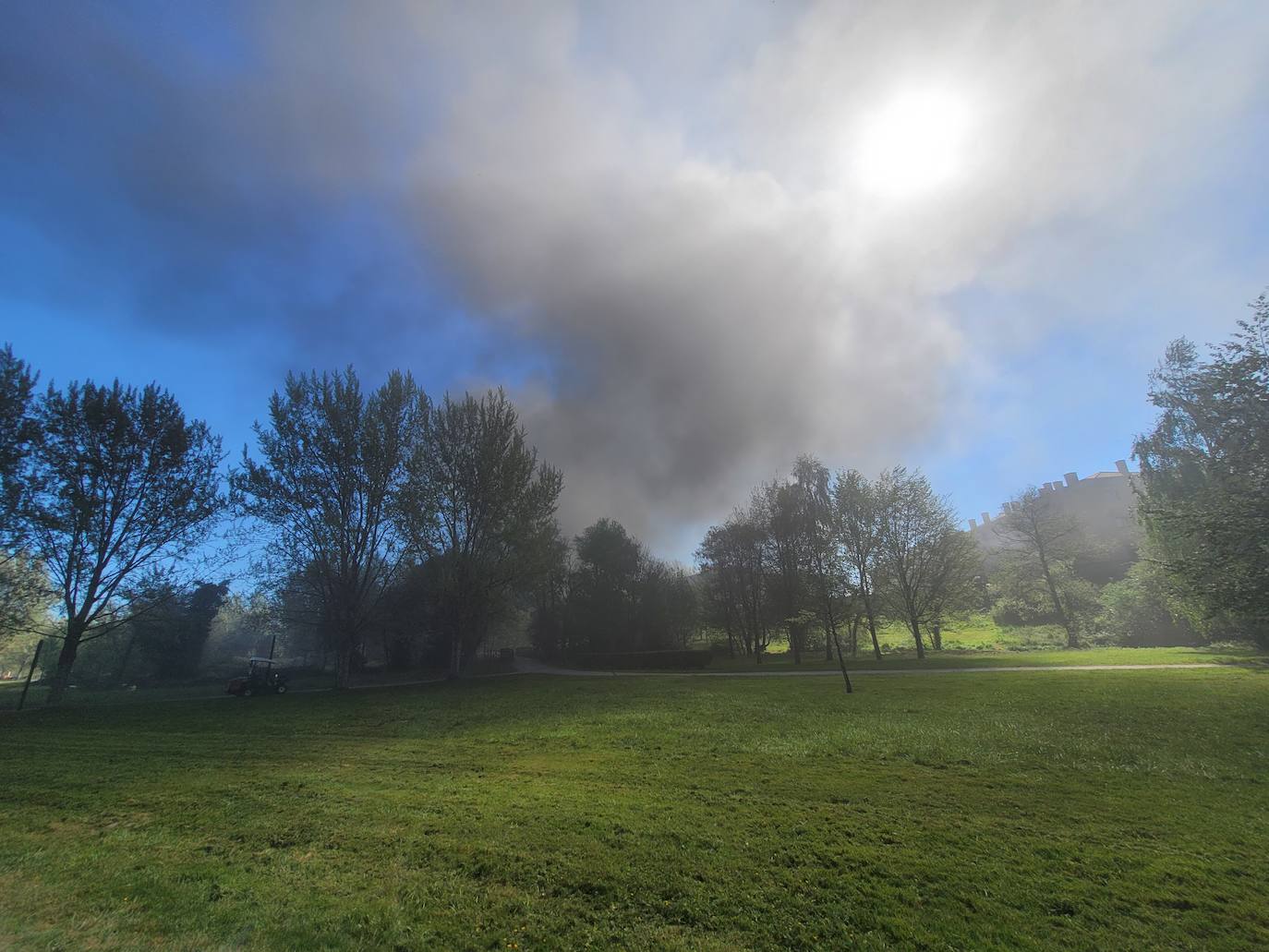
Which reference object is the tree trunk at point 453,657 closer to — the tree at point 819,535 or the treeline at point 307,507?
the treeline at point 307,507

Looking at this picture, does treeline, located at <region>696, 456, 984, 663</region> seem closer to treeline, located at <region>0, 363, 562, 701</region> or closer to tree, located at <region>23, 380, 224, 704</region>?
treeline, located at <region>0, 363, 562, 701</region>

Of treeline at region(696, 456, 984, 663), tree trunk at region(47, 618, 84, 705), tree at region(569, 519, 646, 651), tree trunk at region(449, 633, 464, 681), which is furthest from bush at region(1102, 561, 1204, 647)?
tree trunk at region(47, 618, 84, 705)

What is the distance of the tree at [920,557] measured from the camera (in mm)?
35031

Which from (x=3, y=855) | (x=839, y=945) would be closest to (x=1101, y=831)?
(x=839, y=945)

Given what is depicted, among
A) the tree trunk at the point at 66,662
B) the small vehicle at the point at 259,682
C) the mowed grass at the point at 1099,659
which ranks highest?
the tree trunk at the point at 66,662

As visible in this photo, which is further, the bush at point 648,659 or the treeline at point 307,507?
the bush at point 648,659

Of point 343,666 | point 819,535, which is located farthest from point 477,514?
point 819,535

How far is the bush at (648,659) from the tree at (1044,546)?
28051 mm

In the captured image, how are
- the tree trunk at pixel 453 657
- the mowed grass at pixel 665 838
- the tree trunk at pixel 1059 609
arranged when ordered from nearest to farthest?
the mowed grass at pixel 665 838
the tree trunk at pixel 453 657
the tree trunk at pixel 1059 609

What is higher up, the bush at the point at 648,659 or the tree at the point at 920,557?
the tree at the point at 920,557

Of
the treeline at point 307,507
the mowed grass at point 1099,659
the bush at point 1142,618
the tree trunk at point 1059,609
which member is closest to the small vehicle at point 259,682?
the treeline at point 307,507

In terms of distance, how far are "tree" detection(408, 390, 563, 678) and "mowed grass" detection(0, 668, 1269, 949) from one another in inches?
669

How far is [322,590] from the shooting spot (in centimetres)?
2831

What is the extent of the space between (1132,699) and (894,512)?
22949mm
